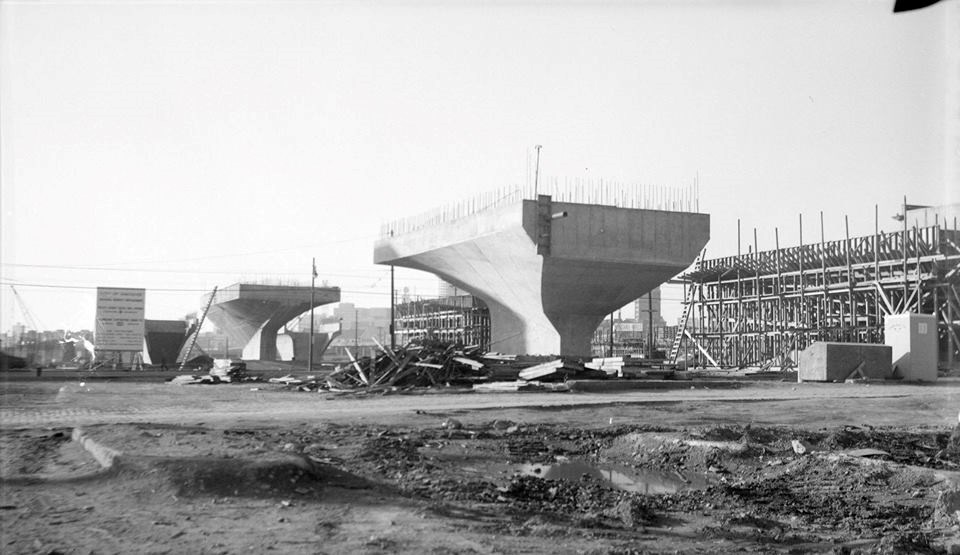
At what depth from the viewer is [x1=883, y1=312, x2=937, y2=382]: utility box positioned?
26.6 meters

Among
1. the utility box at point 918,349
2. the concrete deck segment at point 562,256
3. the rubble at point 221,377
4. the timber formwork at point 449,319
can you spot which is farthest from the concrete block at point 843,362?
the timber formwork at point 449,319

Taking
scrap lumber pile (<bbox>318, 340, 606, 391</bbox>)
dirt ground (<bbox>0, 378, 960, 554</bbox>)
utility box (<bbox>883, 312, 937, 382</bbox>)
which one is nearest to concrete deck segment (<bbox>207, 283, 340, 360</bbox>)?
scrap lumber pile (<bbox>318, 340, 606, 391</bbox>)

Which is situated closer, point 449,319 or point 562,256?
point 562,256

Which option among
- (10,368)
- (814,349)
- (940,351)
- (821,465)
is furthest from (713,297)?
(821,465)

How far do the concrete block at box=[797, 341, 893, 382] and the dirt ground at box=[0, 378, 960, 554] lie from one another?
469 inches

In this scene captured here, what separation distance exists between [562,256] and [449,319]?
2804cm

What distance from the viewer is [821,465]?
893cm

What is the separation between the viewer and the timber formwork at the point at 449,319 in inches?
2132

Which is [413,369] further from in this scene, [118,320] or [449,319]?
[449,319]

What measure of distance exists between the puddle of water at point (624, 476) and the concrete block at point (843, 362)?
741 inches

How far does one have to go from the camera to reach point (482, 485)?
7660mm

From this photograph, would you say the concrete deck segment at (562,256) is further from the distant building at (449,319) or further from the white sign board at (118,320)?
the white sign board at (118,320)

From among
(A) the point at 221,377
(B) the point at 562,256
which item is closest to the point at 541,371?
(B) the point at 562,256

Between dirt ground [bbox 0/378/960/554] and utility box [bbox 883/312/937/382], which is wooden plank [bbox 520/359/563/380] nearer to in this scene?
dirt ground [bbox 0/378/960/554]
